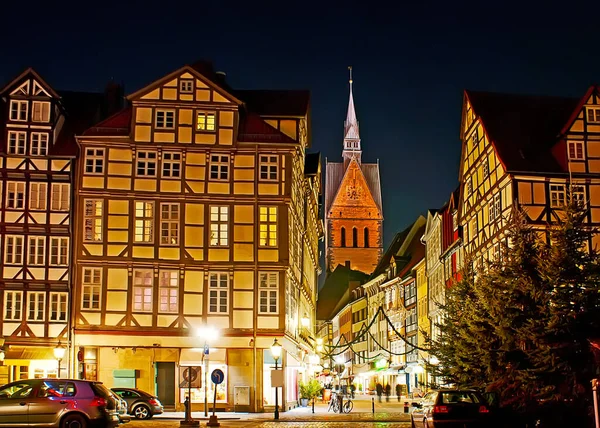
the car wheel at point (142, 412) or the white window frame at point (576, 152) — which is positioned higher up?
the white window frame at point (576, 152)

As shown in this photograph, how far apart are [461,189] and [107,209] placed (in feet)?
68.1

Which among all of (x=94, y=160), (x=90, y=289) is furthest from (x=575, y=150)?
(x=90, y=289)

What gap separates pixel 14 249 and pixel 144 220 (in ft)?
21.7

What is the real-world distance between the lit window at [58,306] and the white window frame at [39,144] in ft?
23.6

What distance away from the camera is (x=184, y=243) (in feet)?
152

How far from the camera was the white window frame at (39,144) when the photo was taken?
157ft

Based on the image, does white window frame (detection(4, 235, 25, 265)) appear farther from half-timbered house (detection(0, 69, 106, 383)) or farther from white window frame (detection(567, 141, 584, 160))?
white window frame (detection(567, 141, 584, 160))

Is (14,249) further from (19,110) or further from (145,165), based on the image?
(145,165)

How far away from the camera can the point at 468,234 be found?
53.2 m

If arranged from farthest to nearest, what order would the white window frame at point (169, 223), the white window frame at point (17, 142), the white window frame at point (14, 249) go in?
the white window frame at point (17, 142)
the white window frame at point (14, 249)
the white window frame at point (169, 223)

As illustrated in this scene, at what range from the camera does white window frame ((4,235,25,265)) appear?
153ft

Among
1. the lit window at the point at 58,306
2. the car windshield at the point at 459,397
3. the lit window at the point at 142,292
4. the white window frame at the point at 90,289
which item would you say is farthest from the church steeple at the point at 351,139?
the car windshield at the point at 459,397

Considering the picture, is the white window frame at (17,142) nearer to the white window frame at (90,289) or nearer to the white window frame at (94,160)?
the white window frame at (94,160)

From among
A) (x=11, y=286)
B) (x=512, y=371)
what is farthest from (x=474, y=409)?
(x=11, y=286)
